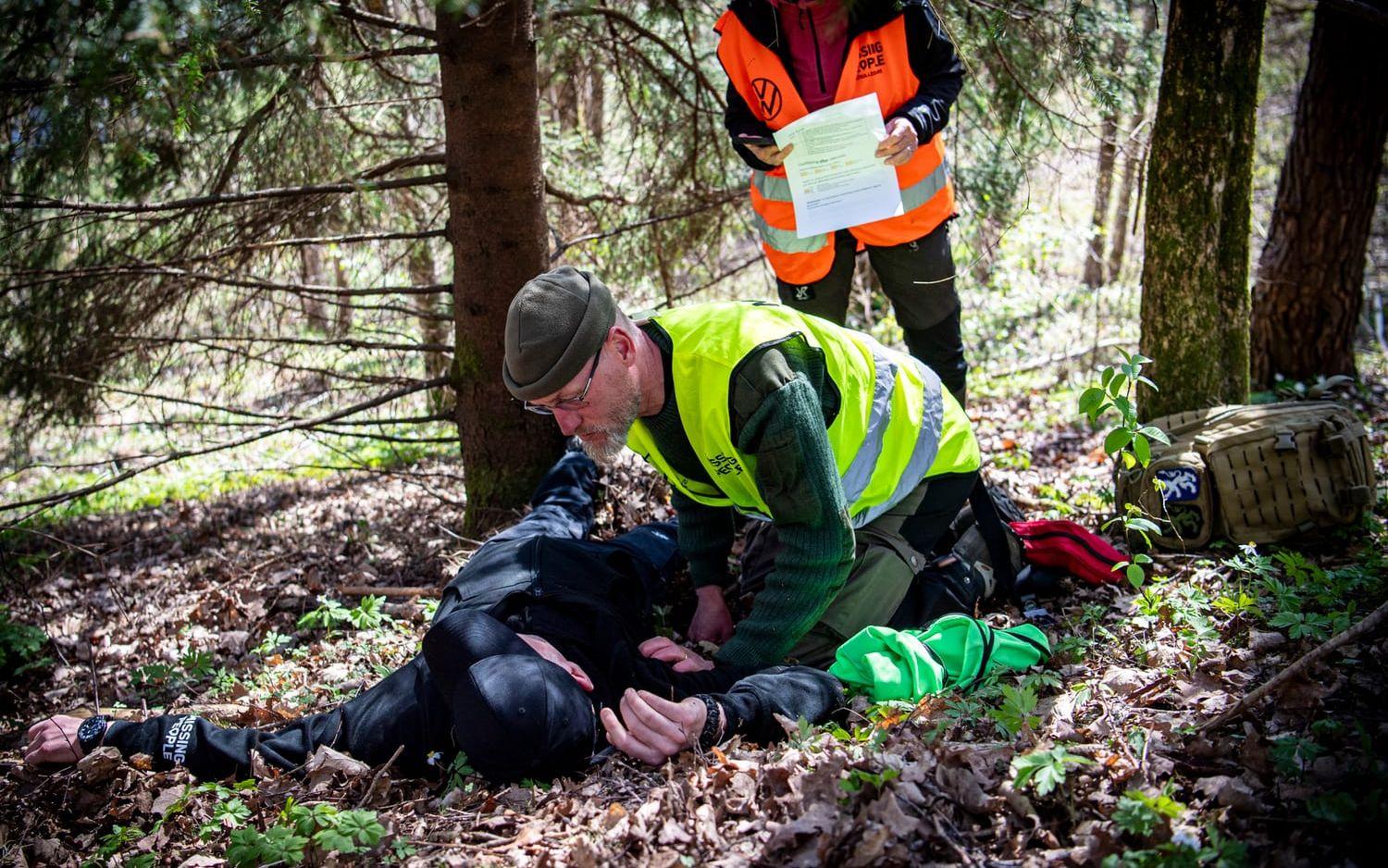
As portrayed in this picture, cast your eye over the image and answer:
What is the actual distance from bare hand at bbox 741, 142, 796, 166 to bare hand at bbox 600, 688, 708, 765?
92.9 inches

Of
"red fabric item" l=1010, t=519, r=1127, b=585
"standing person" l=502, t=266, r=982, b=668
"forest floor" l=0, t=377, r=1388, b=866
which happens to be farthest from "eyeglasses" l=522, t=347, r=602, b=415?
"red fabric item" l=1010, t=519, r=1127, b=585

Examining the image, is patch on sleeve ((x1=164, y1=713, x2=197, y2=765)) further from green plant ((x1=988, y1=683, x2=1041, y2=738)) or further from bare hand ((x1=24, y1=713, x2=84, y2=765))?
green plant ((x1=988, y1=683, x2=1041, y2=738))

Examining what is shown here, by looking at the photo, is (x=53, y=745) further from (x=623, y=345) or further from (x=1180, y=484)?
(x=1180, y=484)

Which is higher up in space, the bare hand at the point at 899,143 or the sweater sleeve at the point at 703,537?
the bare hand at the point at 899,143

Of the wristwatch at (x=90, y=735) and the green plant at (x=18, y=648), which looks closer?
the wristwatch at (x=90, y=735)

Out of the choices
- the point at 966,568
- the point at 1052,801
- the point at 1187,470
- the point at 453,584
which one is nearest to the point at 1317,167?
the point at 1187,470

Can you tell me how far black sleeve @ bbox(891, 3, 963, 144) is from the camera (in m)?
3.75

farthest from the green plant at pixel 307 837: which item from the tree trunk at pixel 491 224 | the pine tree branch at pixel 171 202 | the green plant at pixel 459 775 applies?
the tree trunk at pixel 491 224

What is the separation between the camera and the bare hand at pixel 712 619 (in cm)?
355

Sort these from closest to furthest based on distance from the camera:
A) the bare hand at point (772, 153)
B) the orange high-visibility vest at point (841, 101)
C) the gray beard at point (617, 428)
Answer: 1. the gray beard at point (617, 428)
2. the orange high-visibility vest at point (841, 101)
3. the bare hand at point (772, 153)

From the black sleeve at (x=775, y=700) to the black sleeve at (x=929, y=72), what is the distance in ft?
7.51

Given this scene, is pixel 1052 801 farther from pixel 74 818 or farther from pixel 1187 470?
pixel 74 818

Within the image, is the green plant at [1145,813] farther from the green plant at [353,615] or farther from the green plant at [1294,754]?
the green plant at [353,615]

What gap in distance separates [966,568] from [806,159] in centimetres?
185
